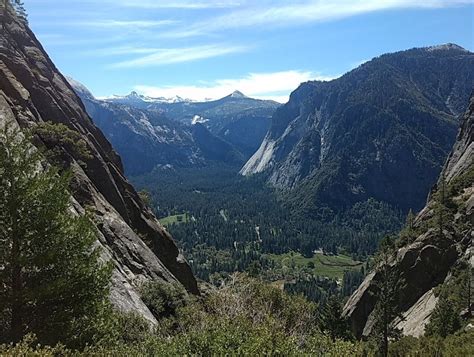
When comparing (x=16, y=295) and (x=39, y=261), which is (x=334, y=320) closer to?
(x=39, y=261)

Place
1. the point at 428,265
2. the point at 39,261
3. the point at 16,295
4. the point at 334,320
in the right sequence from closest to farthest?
the point at 16,295, the point at 39,261, the point at 334,320, the point at 428,265

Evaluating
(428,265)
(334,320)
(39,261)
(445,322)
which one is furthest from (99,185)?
(428,265)

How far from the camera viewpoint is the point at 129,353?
21.1m

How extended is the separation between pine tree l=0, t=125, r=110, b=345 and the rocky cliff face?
43.1 feet

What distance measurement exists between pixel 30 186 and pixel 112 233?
1234 inches

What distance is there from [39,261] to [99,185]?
4329 cm

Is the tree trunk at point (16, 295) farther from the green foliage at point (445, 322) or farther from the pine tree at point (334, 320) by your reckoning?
the pine tree at point (334, 320)

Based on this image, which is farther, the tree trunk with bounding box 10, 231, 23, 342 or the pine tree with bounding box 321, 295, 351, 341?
the pine tree with bounding box 321, 295, 351, 341

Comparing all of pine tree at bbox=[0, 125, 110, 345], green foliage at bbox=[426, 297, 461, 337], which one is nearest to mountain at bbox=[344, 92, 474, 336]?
green foliage at bbox=[426, 297, 461, 337]

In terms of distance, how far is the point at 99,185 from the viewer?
64812mm

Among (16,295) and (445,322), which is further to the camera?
(445,322)

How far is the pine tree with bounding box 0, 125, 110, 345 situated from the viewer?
73.6 ft

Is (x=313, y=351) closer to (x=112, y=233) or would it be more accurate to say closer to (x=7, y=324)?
(x=7, y=324)

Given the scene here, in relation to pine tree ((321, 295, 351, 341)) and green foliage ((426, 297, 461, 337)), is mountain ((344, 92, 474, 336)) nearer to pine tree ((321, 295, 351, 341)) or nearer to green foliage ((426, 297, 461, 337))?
pine tree ((321, 295, 351, 341))
